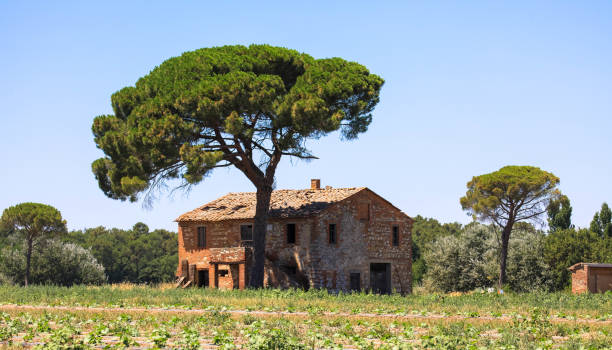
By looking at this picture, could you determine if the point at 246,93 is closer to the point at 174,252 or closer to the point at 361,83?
the point at 361,83

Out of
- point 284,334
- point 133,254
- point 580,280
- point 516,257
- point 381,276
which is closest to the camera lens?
point 284,334

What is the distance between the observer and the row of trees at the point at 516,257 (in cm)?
5022

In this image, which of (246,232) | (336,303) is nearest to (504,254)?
(246,232)

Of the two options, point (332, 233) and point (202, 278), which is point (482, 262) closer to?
point (332, 233)

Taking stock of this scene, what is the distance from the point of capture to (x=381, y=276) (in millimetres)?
40750

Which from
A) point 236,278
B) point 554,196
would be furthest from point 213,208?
point 554,196

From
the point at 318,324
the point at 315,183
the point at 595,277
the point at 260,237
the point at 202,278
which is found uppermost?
the point at 315,183

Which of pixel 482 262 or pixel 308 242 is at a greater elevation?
pixel 308 242

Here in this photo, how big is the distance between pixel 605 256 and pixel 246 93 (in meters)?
30.7

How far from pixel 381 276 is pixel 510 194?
1225 cm

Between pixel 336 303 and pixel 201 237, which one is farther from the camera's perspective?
pixel 201 237

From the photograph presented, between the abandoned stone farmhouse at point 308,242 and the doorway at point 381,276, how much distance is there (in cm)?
6

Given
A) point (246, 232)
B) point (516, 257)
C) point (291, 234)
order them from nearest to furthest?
point (291, 234) < point (246, 232) < point (516, 257)

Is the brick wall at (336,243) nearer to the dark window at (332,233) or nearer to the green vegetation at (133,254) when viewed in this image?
the dark window at (332,233)
